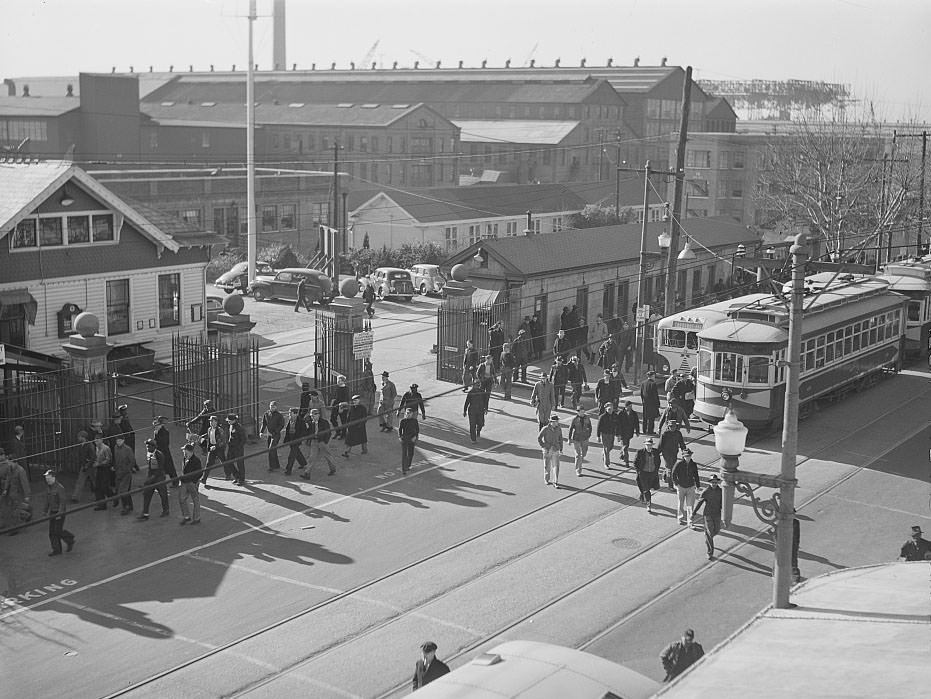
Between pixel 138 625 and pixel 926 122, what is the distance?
Answer: 76.8 m

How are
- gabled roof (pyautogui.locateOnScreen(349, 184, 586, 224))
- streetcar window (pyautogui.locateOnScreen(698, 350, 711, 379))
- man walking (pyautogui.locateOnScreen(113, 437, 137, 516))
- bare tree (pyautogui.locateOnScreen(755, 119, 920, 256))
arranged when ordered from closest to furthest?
man walking (pyautogui.locateOnScreen(113, 437, 137, 516)) < streetcar window (pyautogui.locateOnScreen(698, 350, 711, 379)) < bare tree (pyautogui.locateOnScreen(755, 119, 920, 256)) < gabled roof (pyautogui.locateOnScreen(349, 184, 586, 224))

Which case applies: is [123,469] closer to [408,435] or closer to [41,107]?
[408,435]

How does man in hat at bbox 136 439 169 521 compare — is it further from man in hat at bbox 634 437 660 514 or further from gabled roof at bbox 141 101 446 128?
gabled roof at bbox 141 101 446 128

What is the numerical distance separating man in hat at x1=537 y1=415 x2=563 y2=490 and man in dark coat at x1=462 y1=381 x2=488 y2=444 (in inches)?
117

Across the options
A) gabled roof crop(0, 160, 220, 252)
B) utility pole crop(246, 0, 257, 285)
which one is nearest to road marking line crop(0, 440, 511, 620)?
gabled roof crop(0, 160, 220, 252)

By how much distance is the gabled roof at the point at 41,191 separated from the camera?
28.4 meters

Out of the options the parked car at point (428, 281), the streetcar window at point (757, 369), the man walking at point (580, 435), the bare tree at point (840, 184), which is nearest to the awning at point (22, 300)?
the man walking at point (580, 435)

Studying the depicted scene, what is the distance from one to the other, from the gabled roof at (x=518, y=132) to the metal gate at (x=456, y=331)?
6591 cm

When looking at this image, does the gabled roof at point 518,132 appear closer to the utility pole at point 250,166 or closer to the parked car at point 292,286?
the utility pole at point 250,166

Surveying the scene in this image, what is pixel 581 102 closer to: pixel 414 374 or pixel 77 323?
pixel 414 374

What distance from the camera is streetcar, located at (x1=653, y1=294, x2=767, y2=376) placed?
29.9 metres

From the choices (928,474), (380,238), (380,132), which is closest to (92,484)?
(928,474)

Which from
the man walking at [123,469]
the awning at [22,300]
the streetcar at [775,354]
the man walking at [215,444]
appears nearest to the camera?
the man walking at [123,469]

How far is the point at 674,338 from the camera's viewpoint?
3044 cm
